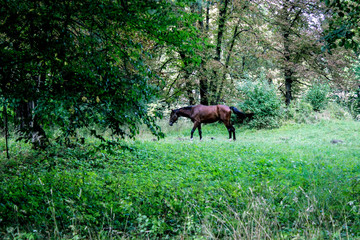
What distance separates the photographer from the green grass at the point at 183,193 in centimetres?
377

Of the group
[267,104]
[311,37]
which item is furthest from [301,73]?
[267,104]

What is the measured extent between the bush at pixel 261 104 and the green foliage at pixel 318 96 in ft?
9.43

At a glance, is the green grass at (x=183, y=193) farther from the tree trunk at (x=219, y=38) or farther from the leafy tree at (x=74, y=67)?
the tree trunk at (x=219, y=38)

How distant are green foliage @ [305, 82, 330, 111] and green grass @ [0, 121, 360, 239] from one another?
28.8 feet

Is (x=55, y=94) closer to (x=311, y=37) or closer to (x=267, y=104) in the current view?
(x=267, y=104)

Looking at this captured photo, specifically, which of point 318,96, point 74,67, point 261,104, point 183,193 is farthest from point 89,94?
point 318,96

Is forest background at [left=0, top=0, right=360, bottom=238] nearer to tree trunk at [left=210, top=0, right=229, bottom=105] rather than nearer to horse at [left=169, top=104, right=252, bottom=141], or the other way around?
horse at [left=169, top=104, right=252, bottom=141]

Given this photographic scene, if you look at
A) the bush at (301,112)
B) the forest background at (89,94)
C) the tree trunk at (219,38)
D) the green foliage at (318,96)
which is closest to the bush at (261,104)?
the bush at (301,112)

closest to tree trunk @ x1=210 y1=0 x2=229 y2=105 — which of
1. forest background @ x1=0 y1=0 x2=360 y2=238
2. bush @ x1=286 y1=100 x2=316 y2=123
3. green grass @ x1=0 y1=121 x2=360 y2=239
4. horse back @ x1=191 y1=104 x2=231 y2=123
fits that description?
bush @ x1=286 y1=100 x2=316 y2=123

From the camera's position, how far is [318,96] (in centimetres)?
2028

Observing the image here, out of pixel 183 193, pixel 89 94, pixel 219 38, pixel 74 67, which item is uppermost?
pixel 219 38

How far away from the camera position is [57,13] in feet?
14.6

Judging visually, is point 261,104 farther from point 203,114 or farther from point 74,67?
point 74,67

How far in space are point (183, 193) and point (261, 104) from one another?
1469 cm
